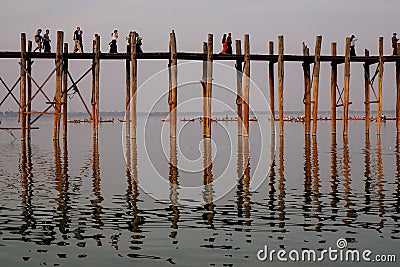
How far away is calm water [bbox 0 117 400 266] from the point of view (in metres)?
8.78

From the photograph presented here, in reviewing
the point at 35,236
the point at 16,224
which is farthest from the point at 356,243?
the point at 16,224

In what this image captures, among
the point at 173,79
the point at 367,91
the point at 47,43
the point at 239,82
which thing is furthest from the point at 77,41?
the point at 367,91

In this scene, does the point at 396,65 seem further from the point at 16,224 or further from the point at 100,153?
the point at 16,224

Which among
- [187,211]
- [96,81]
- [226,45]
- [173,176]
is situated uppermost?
[226,45]

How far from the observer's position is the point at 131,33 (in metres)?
26.3

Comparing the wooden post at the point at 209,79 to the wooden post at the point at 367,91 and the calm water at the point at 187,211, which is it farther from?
the wooden post at the point at 367,91

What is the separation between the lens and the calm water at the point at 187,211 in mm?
8781

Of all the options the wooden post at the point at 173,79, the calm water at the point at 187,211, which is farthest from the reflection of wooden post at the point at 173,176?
the wooden post at the point at 173,79

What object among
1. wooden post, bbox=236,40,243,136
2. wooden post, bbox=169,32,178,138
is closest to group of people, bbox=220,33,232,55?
wooden post, bbox=236,40,243,136

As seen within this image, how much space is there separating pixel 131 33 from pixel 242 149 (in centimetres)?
693

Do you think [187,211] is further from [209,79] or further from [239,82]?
[239,82]

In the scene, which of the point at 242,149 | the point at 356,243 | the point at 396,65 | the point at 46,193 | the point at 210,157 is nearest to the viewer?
the point at 356,243

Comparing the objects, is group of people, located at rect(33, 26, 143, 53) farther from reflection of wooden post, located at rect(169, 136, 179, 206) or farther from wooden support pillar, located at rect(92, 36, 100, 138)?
reflection of wooden post, located at rect(169, 136, 179, 206)

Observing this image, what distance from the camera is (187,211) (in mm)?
11461
